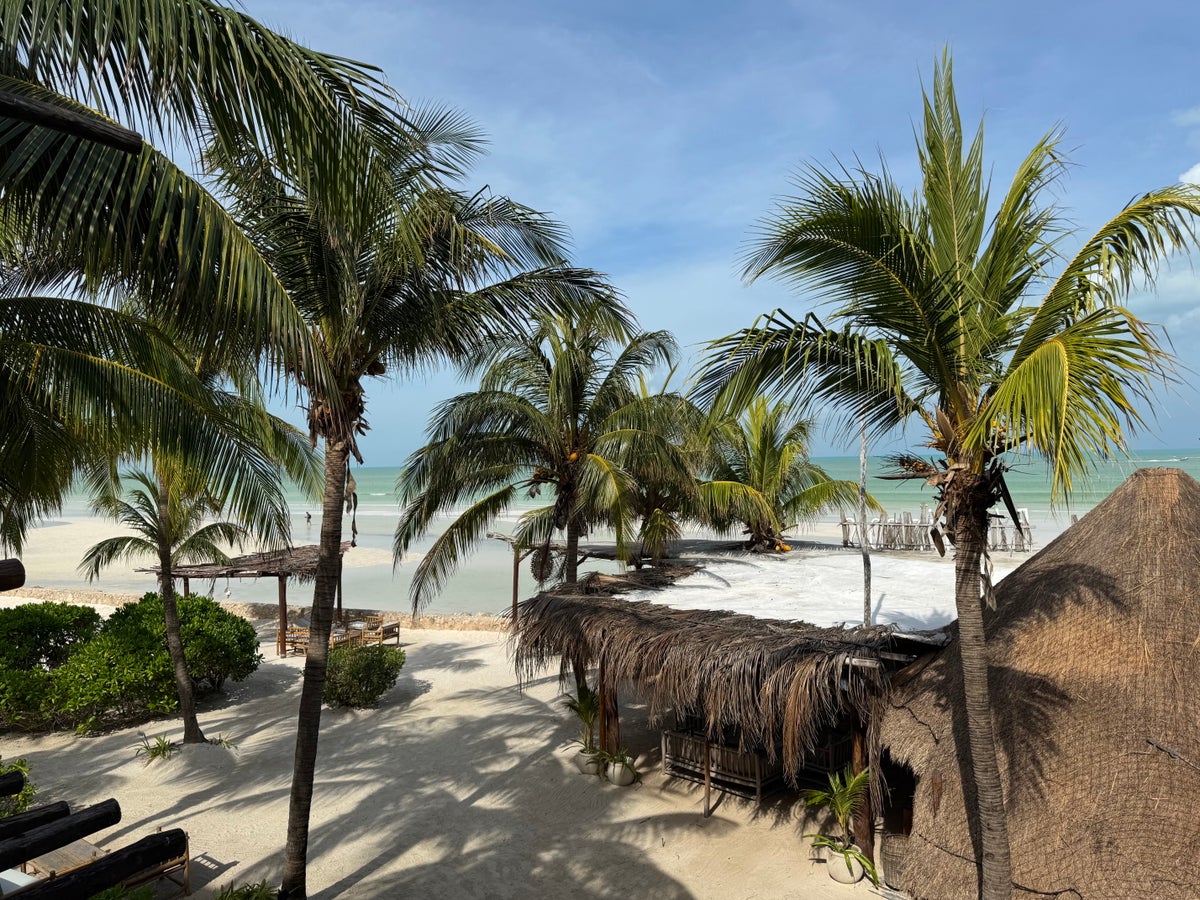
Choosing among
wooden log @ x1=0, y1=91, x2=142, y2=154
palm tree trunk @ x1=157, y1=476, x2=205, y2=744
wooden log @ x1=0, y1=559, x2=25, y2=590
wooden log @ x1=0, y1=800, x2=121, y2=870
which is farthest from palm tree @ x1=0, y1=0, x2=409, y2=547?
palm tree trunk @ x1=157, y1=476, x2=205, y2=744

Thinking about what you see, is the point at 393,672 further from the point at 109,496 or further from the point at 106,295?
the point at 106,295

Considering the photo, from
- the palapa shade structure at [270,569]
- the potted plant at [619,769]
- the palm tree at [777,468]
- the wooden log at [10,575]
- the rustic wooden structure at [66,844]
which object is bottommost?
the potted plant at [619,769]

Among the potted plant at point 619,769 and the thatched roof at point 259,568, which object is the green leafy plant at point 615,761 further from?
the thatched roof at point 259,568

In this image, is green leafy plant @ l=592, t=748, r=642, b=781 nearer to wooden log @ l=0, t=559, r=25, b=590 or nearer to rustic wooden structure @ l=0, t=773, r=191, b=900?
rustic wooden structure @ l=0, t=773, r=191, b=900

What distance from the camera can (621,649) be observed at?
26.9 ft

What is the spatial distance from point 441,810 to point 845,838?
4361 millimetres

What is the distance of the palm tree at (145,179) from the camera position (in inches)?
112

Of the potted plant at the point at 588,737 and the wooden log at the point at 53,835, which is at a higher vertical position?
the wooden log at the point at 53,835

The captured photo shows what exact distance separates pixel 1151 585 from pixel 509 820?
21.7 feet

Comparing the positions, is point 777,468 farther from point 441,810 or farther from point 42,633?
point 42,633

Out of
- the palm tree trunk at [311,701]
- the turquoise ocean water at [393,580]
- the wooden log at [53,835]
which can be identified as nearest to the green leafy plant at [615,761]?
the palm tree trunk at [311,701]

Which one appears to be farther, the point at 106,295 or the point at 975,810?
the point at 975,810

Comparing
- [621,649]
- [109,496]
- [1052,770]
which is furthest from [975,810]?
[109,496]

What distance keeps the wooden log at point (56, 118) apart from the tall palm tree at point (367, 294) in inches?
138
